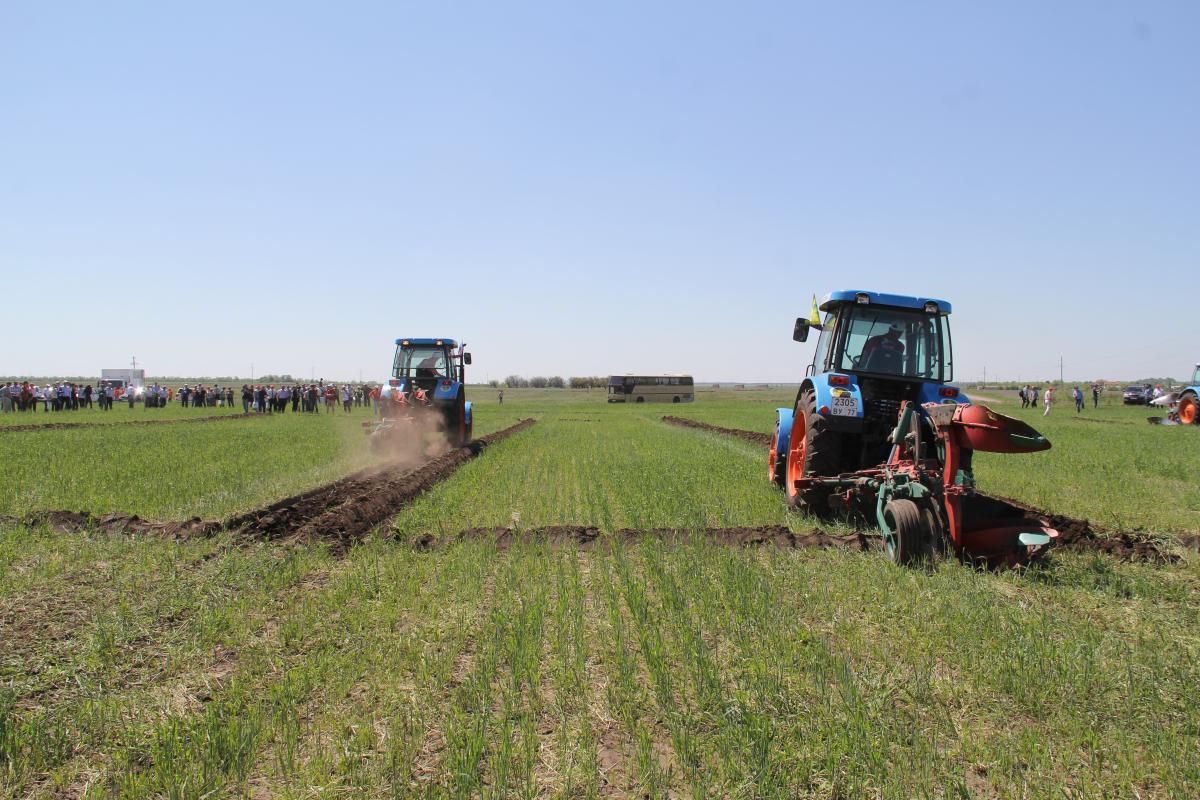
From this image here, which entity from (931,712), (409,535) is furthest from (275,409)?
(931,712)

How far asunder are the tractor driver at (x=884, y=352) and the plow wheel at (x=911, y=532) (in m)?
2.64

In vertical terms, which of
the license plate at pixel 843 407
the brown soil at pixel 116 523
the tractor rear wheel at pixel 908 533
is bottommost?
the brown soil at pixel 116 523

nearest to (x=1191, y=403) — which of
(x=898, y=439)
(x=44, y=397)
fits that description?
(x=898, y=439)

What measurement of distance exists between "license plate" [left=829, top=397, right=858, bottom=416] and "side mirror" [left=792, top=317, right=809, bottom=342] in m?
1.98

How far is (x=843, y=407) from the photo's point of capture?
26.9 feet

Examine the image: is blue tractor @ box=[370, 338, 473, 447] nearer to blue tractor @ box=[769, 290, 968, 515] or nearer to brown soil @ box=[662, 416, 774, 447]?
brown soil @ box=[662, 416, 774, 447]

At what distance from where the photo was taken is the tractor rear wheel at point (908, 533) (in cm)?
643

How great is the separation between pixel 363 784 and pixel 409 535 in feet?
17.9

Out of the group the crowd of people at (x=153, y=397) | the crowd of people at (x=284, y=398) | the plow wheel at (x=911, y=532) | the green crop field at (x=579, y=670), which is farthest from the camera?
the crowd of people at (x=284, y=398)

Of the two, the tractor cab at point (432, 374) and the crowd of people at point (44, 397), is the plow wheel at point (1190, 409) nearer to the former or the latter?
the tractor cab at point (432, 374)

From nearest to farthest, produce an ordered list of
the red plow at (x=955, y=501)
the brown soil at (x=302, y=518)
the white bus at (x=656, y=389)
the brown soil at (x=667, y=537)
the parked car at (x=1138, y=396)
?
the red plow at (x=955, y=501) → the brown soil at (x=667, y=537) → the brown soil at (x=302, y=518) → the parked car at (x=1138, y=396) → the white bus at (x=656, y=389)

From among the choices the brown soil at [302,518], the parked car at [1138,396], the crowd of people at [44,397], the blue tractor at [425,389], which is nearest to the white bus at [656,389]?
the parked car at [1138,396]

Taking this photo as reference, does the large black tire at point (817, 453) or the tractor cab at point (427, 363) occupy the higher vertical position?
the tractor cab at point (427, 363)

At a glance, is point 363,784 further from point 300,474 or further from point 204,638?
point 300,474
